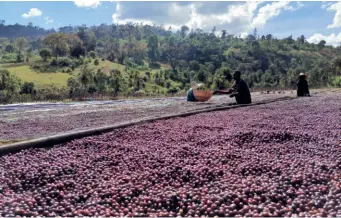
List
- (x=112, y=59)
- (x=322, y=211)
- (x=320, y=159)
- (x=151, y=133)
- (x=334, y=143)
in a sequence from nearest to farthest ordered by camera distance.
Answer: (x=322, y=211)
(x=320, y=159)
(x=334, y=143)
(x=151, y=133)
(x=112, y=59)

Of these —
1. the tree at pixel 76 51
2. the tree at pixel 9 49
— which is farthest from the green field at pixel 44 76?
the tree at pixel 9 49

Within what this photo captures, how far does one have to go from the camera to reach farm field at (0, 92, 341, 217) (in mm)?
3350

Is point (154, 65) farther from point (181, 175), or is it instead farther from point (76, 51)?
Result: point (181, 175)

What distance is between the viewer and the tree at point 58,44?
97.9m

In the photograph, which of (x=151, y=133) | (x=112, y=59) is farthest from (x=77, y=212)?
(x=112, y=59)

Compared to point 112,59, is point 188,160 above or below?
below

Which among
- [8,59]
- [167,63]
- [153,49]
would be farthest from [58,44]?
[153,49]

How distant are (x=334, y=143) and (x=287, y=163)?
145cm

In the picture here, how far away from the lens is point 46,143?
581 centimetres

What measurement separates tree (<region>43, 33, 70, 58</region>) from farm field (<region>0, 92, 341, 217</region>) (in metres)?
97.0

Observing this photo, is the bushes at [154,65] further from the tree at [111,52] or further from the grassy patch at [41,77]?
the grassy patch at [41,77]

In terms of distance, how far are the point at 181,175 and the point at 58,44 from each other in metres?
100

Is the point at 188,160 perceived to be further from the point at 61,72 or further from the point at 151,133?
the point at 61,72

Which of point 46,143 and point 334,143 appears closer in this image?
point 334,143
